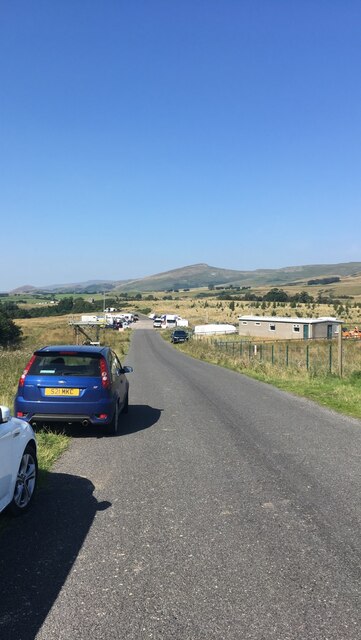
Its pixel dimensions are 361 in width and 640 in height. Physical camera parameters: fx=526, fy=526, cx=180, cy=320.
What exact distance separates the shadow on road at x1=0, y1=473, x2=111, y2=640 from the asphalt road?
1cm

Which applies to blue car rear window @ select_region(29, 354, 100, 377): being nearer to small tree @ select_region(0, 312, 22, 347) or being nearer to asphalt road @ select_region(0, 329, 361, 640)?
asphalt road @ select_region(0, 329, 361, 640)

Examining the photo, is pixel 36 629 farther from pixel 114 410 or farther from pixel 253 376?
pixel 253 376

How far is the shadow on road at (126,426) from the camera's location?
9.64 m

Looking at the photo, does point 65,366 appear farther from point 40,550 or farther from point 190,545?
point 190,545

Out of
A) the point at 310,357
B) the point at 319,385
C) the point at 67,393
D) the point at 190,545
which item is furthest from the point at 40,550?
the point at 310,357

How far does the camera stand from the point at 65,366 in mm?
9289

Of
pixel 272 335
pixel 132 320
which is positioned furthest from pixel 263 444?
pixel 132 320

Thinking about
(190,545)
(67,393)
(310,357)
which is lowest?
(310,357)

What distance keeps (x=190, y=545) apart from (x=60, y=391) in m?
4.82

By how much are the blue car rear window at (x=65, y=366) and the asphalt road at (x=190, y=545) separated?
1196mm

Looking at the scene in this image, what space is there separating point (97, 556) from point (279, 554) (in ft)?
4.98

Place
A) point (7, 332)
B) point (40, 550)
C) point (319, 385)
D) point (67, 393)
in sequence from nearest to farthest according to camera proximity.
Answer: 1. point (40, 550)
2. point (67, 393)
3. point (319, 385)
4. point (7, 332)

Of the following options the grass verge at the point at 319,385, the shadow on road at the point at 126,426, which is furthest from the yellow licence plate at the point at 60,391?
the grass verge at the point at 319,385

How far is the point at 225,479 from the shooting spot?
260 inches
